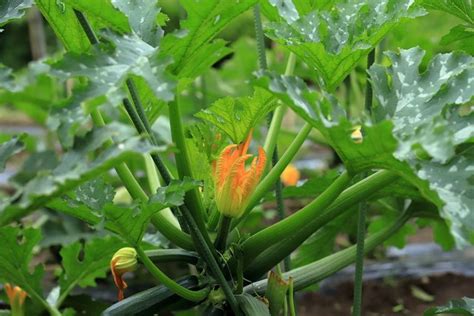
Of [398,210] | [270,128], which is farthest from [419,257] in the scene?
[270,128]

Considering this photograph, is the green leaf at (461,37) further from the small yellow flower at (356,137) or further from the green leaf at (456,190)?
the green leaf at (456,190)

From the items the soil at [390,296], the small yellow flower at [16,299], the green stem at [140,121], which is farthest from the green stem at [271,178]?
the soil at [390,296]

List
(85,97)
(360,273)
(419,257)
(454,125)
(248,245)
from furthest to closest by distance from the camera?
(419,257) < (360,273) < (248,245) < (454,125) < (85,97)

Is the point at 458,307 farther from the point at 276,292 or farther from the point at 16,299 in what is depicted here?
the point at 16,299

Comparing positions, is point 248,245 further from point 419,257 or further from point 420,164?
point 419,257

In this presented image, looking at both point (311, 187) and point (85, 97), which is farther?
point (311, 187)

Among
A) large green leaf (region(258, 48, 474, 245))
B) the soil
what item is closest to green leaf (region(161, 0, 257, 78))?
large green leaf (region(258, 48, 474, 245))

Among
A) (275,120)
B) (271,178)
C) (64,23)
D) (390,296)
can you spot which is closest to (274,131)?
(275,120)
